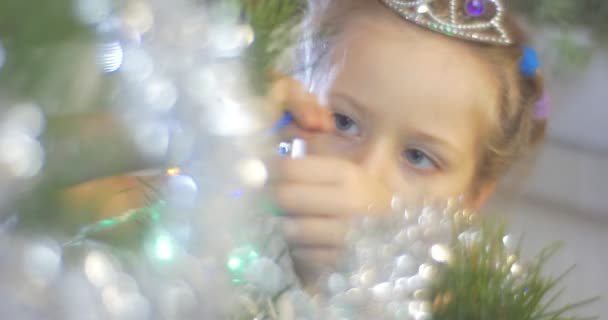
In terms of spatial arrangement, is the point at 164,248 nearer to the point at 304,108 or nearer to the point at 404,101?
the point at 304,108

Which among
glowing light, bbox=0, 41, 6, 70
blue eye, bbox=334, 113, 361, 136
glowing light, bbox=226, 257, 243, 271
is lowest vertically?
glowing light, bbox=226, 257, 243, 271

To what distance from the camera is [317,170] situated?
322 mm

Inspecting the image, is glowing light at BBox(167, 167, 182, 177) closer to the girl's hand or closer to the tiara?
the girl's hand

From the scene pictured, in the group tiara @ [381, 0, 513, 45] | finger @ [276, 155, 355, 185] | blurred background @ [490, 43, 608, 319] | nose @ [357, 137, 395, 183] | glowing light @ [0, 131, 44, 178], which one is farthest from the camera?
blurred background @ [490, 43, 608, 319]

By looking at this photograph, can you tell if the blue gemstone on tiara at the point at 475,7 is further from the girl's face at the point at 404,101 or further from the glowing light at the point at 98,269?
the glowing light at the point at 98,269

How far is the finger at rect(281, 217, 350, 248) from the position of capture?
0.29 metres

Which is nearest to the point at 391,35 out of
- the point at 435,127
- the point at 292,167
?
the point at 435,127

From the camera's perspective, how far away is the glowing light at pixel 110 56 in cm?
17

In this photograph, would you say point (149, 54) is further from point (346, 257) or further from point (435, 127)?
point (435, 127)

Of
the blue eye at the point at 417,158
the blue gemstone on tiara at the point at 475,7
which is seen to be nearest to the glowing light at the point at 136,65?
the blue eye at the point at 417,158

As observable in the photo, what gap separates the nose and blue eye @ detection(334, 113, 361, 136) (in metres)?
0.02

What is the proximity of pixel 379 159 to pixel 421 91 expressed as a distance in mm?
87

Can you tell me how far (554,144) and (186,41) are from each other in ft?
3.21

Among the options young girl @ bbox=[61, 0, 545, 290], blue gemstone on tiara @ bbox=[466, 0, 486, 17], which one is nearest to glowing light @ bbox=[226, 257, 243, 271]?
young girl @ bbox=[61, 0, 545, 290]
